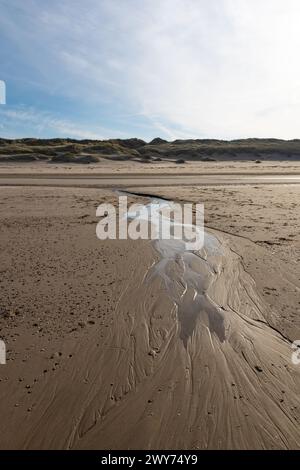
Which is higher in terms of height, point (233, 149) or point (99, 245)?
point (233, 149)

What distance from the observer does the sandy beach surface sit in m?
3.47

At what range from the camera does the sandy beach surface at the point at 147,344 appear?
3473 mm

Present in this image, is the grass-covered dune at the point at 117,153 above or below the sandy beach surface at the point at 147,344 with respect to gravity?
above

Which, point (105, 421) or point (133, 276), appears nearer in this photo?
point (105, 421)

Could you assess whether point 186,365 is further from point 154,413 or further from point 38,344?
point 38,344

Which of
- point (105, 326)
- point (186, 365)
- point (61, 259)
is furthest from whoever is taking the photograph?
point (61, 259)

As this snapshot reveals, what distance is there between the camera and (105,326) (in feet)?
17.1

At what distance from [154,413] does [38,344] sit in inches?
75.5

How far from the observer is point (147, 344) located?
4867 mm

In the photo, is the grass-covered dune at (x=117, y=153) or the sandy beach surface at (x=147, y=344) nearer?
the sandy beach surface at (x=147, y=344)

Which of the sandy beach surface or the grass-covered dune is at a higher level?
the grass-covered dune

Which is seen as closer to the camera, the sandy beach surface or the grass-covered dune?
the sandy beach surface

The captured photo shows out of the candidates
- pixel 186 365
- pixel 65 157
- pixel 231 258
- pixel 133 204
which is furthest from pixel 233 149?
pixel 186 365
